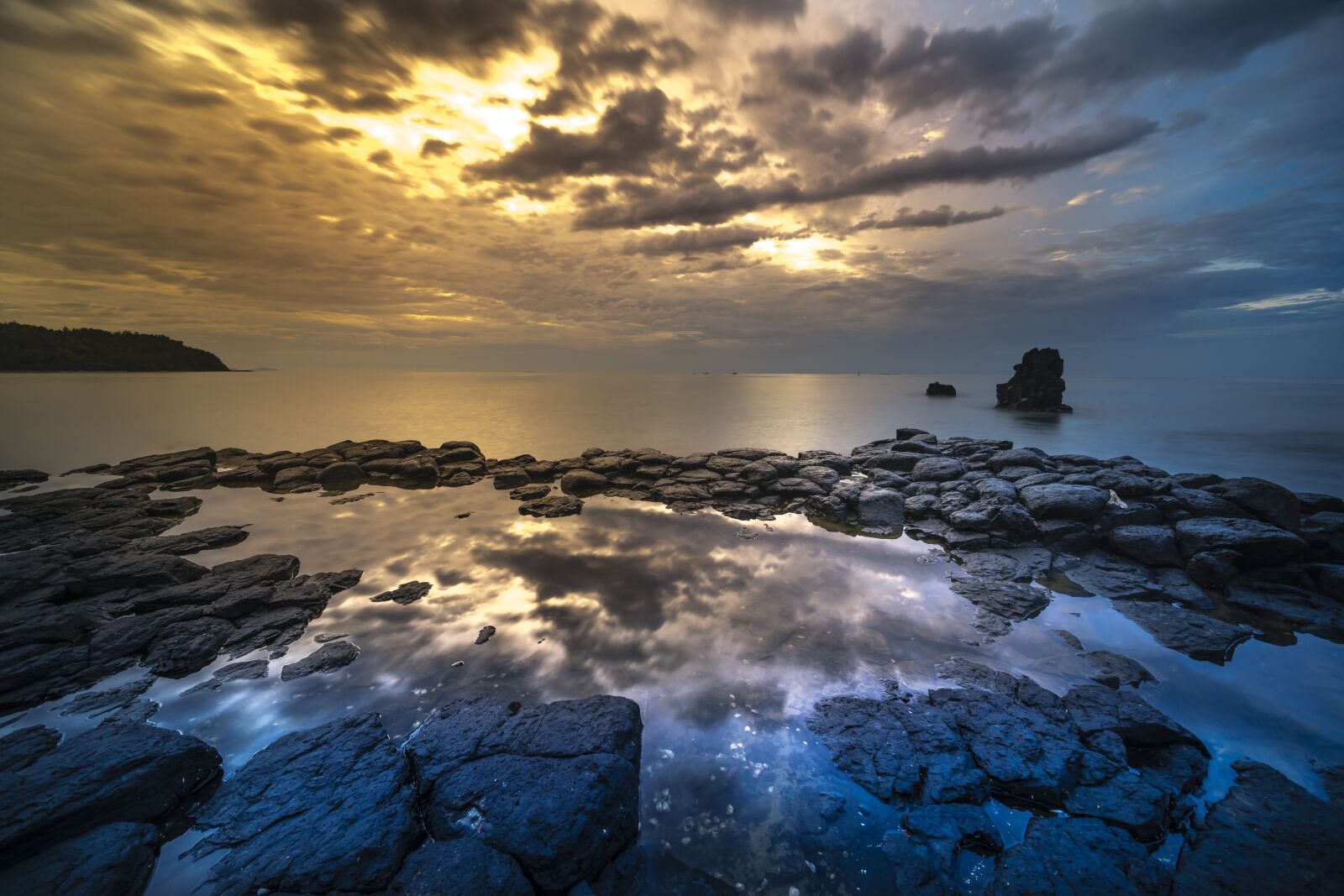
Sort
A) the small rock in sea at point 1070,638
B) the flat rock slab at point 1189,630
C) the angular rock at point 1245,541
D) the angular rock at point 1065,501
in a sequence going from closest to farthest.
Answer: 1. the flat rock slab at point 1189,630
2. the small rock in sea at point 1070,638
3. the angular rock at point 1245,541
4. the angular rock at point 1065,501

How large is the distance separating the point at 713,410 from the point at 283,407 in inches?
2273

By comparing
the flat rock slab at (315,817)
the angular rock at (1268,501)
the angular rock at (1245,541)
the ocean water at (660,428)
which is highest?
the angular rock at (1268,501)

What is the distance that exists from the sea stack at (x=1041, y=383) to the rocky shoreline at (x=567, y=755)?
210 ft

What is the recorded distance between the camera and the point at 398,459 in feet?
74.6

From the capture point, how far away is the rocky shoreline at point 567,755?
13.7ft

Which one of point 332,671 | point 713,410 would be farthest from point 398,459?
point 713,410

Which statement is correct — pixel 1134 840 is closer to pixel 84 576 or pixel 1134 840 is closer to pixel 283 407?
pixel 84 576

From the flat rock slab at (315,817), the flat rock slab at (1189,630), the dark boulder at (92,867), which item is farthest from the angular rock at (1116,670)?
the dark boulder at (92,867)

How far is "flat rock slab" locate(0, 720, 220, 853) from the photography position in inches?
171

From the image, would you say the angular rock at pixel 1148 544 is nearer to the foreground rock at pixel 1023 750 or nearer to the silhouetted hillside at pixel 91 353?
the foreground rock at pixel 1023 750

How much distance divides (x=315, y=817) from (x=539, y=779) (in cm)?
210

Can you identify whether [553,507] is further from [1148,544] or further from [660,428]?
[660,428]

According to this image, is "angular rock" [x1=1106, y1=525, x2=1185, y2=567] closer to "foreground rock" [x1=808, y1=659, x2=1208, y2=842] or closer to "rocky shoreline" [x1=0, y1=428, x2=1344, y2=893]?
"rocky shoreline" [x1=0, y1=428, x2=1344, y2=893]

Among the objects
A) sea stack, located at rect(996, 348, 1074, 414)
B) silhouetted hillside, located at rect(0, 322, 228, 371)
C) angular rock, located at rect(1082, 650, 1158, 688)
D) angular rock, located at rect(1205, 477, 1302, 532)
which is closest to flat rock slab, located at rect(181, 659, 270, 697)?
angular rock, located at rect(1082, 650, 1158, 688)
